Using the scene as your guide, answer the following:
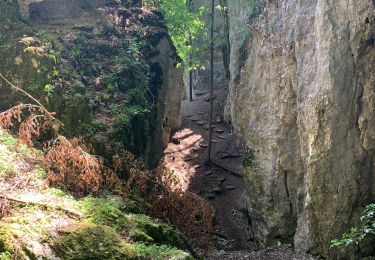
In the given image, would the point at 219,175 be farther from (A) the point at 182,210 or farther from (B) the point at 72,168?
(B) the point at 72,168

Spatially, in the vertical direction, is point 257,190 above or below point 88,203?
below

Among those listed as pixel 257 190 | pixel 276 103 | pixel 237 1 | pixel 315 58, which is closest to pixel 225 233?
pixel 257 190

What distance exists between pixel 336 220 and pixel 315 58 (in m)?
4.00

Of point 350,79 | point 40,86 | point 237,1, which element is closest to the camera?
point 350,79

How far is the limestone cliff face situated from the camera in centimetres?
820

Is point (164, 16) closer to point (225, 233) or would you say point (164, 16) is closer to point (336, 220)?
point (225, 233)

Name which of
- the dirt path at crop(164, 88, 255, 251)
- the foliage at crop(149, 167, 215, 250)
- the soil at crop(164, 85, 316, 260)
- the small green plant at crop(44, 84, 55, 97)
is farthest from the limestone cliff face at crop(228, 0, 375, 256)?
the small green plant at crop(44, 84, 55, 97)

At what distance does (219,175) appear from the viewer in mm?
16594

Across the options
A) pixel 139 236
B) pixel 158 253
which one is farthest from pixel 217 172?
pixel 158 253

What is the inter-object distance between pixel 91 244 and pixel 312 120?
6053 mm

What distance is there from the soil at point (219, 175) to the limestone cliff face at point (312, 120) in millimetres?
1081

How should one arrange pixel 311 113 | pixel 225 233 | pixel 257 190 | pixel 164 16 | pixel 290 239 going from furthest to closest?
pixel 164 16, pixel 225 233, pixel 257 190, pixel 290 239, pixel 311 113

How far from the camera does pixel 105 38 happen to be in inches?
516

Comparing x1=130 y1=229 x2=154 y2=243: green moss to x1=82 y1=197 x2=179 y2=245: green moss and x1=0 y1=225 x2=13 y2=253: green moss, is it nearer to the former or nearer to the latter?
x1=82 y1=197 x2=179 y2=245: green moss
